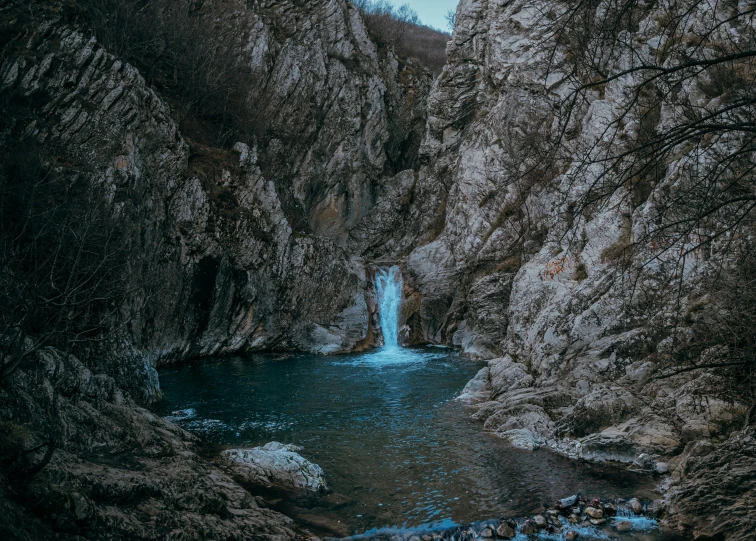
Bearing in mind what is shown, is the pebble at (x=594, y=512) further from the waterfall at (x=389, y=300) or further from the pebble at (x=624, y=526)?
the waterfall at (x=389, y=300)

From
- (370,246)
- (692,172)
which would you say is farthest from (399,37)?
(692,172)

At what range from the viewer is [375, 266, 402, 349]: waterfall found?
3362 centimetres

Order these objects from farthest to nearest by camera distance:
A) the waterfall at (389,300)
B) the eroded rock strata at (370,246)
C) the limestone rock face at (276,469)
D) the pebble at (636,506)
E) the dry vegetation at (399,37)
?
1. the dry vegetation at (399,37)
2. the waterfall at (389,300)
3. the limestone rock face at (276,469)
4. the pebble at (636,506)
5. the eroded rock strata at (370,246)

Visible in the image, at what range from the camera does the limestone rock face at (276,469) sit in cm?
1077

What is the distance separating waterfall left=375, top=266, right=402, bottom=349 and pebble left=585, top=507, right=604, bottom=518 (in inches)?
917

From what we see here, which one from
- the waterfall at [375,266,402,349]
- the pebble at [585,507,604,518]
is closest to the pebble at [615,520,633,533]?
the pebble at [585,507,604,518]

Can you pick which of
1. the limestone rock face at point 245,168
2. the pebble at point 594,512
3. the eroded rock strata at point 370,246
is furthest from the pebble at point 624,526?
the limestone rock face at point 245,168

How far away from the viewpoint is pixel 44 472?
19.6ft

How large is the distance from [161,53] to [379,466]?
2923 cm

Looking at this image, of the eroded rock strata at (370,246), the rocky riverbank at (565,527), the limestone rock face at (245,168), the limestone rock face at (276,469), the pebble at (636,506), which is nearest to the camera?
the eroded rock strata at (370,246)

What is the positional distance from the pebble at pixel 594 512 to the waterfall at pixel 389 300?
2329cm

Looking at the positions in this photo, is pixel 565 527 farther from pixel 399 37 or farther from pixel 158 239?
Result: pixel 399 37

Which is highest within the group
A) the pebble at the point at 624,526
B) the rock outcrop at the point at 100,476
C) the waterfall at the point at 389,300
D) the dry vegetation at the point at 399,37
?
the dry vegetation at the point at 399,37

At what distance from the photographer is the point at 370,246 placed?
44.8m
